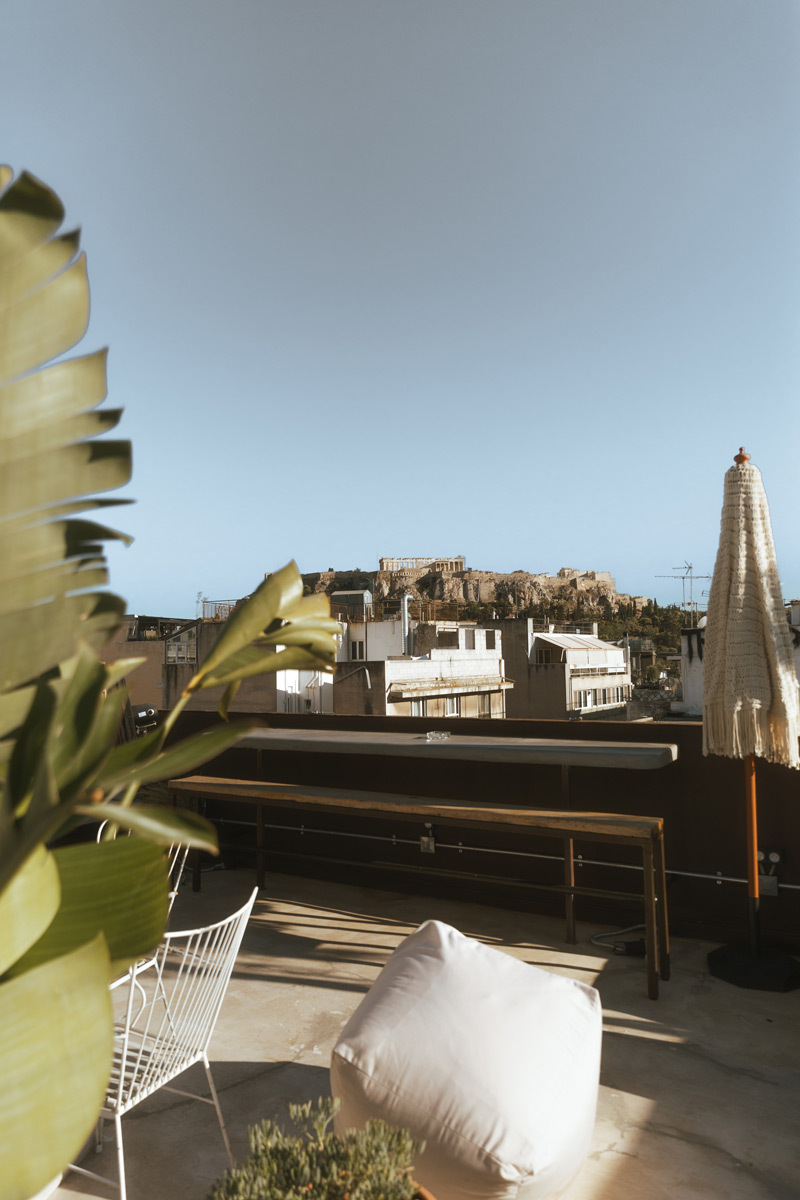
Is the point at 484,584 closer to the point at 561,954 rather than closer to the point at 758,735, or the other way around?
the point at 561,954

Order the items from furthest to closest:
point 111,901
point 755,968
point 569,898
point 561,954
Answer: point 569,898, point 561,954, point 755,968, point 111,901

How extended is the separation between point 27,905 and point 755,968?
13.4 ft

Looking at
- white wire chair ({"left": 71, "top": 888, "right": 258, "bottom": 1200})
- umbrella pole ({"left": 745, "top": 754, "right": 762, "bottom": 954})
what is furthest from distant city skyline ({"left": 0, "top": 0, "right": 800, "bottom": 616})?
white wire chair ({"left": 71, "top": 888, "right": 258, "bottom": 1200})

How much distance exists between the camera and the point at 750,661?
3.61 metres

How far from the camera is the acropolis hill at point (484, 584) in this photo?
72.3m

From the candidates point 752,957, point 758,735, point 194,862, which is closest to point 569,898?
point 752,957

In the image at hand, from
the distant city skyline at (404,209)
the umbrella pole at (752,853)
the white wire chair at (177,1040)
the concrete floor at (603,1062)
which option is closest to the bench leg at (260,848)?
the concrete floor at (603,1062)

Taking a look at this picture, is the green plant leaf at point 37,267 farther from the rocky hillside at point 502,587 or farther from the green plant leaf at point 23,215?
the rocky hillside at point 502,587

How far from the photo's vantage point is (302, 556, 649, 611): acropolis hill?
72.3 m

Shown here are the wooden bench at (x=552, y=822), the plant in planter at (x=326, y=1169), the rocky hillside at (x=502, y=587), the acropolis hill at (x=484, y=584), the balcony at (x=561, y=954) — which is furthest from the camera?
the acropolis hill at (x=484, y=584)

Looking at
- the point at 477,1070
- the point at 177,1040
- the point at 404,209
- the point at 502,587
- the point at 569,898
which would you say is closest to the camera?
the point at 477,1070

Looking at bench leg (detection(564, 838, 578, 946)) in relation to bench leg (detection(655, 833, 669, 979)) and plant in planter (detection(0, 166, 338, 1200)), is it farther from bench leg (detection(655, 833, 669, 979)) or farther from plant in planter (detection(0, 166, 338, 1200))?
plant in planter (detection(0, 166, 338, 1200))

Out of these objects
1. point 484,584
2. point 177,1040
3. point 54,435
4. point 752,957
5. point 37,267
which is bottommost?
point 752,957

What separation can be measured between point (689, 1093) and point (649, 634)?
167ft
